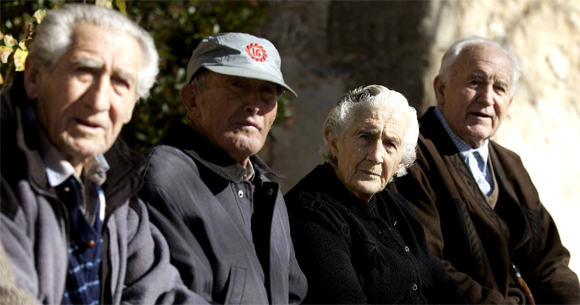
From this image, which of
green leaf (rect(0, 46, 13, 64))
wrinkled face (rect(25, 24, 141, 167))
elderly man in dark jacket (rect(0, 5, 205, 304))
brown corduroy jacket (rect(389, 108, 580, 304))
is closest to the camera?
elderly man in dark jacket (rect(0, 5, 205, 304))

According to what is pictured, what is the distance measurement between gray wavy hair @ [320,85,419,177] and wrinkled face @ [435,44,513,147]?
0.66 m

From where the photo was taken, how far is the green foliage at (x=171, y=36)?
14.8 feet

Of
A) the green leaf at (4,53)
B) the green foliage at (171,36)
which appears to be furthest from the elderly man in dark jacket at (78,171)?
the green foliage at (171,36)

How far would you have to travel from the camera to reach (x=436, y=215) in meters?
3.36

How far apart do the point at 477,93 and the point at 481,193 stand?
1.68 ft

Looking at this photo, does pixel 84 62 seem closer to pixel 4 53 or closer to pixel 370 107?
pixel 4 53

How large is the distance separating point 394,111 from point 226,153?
777mm

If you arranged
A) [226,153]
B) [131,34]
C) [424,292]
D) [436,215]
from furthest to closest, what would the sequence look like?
1. [436,215]
2. [424,292]
3. [226,153]
4. [131,34]

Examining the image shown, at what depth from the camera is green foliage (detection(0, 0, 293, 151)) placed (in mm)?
4504

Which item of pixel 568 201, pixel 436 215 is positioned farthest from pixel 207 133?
pixel 568 201

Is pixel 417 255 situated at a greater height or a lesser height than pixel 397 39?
lesser

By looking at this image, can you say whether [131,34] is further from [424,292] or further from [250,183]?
[424,292]

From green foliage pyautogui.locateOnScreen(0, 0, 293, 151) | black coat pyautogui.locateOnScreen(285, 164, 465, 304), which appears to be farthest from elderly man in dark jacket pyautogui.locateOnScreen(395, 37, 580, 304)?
green foliage pyautogui.locateOnScreen(0, 0, 293, 151)

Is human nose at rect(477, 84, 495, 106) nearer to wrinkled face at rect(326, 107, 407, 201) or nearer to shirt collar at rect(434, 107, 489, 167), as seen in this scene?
shirt collar at rect(434, 107, 489, 167)
